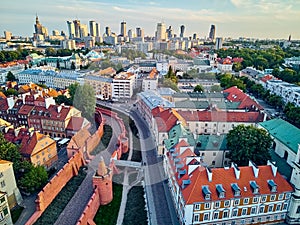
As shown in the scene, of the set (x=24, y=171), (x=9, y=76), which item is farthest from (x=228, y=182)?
(x=9, y=76)

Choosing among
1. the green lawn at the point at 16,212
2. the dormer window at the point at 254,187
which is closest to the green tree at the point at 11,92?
the green lawn at the point at 16,212

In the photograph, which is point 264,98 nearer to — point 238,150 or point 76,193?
point 238,150

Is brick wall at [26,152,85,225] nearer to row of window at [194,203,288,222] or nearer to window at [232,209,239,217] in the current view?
row of window at [194,203,288,222]

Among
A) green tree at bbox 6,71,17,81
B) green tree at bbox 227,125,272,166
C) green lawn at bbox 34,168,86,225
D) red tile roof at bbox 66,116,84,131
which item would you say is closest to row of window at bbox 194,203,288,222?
green tree at bbox 227,125,272,166

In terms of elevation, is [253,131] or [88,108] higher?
[253,131]

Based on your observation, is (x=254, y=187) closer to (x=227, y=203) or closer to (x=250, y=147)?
(x=227, y=203)

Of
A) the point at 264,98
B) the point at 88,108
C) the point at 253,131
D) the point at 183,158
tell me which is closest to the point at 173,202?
the point at 183,158
